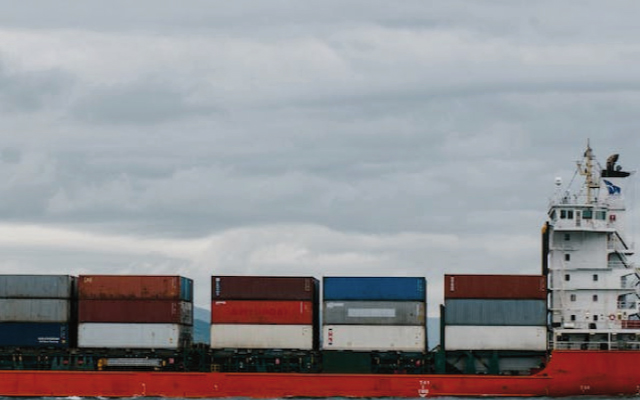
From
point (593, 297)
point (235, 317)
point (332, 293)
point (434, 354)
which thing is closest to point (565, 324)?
point (593, 297)

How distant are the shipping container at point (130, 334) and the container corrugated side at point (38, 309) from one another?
126 centimetres

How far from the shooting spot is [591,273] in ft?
221

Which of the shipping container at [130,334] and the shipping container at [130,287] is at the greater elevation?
the shipping container at [130,287]

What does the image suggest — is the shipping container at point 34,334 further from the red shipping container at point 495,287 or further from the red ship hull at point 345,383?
the red shipping container at point 495,287

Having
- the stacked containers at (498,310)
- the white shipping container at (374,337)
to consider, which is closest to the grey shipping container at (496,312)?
the stacked containers at (498,310)

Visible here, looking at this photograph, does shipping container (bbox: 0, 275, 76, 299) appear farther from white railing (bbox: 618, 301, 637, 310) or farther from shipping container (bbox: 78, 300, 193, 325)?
white railing (bbox: 618, 301, 637, 310)

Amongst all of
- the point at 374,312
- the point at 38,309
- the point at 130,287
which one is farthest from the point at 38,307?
the point at 374,312

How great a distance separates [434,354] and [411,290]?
3.79 metres

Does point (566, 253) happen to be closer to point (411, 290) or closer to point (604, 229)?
point (604, 229)

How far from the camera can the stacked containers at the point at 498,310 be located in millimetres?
64875

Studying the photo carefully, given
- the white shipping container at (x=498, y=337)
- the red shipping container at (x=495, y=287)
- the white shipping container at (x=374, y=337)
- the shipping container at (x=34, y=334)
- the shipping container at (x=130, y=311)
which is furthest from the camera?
the shipping container at (x=34, y=334)

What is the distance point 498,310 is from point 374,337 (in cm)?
683

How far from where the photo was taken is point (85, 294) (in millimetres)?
67000

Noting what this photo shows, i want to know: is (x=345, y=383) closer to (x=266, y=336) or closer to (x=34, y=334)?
(x=266, y=336)
